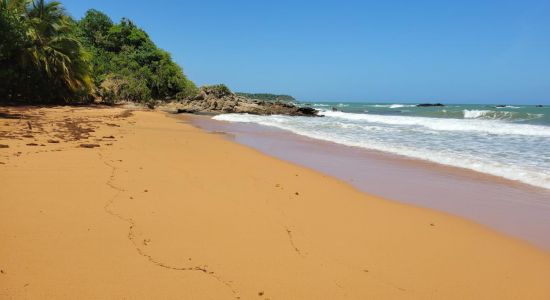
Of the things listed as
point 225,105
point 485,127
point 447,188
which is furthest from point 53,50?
point 485,127

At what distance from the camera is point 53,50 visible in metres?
21.3

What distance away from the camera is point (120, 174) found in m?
5.48

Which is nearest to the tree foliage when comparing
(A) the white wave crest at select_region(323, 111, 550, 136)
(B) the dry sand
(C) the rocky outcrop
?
(C) the rocky outcrop

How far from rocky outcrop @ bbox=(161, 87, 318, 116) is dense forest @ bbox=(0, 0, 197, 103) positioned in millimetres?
1757

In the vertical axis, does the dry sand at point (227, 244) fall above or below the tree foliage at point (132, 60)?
below

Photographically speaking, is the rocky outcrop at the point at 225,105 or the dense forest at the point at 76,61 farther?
the rocky outcrop at the point at 225,105

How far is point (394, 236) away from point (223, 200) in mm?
2016

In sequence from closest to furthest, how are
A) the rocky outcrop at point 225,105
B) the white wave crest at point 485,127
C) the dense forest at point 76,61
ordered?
the white wave crest at point 485,127
the dense forest at point 76,61
the rocky outcrop at point 225,105

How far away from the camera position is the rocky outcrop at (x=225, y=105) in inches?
1369

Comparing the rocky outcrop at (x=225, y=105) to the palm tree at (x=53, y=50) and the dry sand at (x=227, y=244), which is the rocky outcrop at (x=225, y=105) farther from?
the dry sand at (x=227, y=244)

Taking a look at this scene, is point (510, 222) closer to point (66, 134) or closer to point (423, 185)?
point (423, 185)

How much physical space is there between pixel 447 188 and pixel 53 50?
21980 millimetres

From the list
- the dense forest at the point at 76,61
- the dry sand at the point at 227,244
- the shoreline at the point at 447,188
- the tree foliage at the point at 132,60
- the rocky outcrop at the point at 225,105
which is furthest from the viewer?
the rocky outcrop at the point at 225,105

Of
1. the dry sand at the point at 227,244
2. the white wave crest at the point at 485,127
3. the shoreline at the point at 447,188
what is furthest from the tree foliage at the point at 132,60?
the dry sand at the point at 227,244
